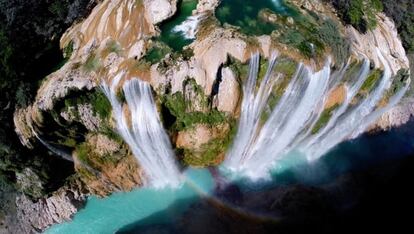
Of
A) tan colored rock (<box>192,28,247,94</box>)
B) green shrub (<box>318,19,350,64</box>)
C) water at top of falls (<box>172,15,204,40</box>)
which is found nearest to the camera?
tan colored rock (<box>192,28,247,94</box>)

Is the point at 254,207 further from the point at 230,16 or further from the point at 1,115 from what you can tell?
the point at 1,115

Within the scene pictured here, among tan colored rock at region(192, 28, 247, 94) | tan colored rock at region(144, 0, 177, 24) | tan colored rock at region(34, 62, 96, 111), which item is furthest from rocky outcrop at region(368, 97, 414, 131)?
tan colored rock at region(34, 62, 96, 111)

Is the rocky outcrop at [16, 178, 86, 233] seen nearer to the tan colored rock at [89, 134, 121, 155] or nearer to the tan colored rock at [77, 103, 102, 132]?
the tan colored rock at [89, 134, 121, 155]

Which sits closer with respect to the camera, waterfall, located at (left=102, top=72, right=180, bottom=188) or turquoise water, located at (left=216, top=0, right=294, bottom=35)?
waterfall, located at (left=102, top=72, right=180, bottom=188)

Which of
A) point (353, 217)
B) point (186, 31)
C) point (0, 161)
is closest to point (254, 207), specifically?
point (353, 217)

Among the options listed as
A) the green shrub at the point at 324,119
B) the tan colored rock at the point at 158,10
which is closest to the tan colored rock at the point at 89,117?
the tan colored rock at the point at 158,10

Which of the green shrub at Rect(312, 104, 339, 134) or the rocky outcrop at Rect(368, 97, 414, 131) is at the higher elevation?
→ the green shrub at Rect(312, 104, 339, 134)

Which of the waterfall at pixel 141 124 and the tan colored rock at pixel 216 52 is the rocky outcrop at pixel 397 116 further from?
the waterfall at pixel 141 124
